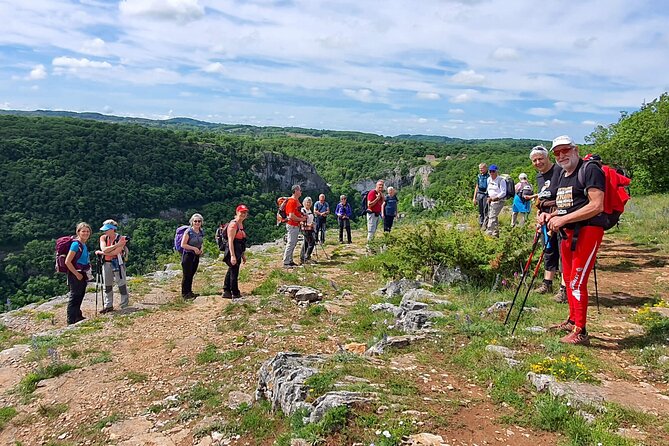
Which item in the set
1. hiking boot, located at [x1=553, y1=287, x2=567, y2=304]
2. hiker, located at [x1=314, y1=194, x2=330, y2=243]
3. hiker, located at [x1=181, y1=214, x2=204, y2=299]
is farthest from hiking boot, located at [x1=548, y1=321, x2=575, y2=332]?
hiker, located at [x1=314, y1=194, x2=330, y2=243]

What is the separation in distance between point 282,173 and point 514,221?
321ft

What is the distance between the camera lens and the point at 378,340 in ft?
19.9

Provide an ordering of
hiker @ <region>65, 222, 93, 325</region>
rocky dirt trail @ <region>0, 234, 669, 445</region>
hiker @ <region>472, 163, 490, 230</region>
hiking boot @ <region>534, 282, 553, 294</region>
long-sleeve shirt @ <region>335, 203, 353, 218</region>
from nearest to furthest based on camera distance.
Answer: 1. rocky dirt trail @ <region>0, 234, 669, 445</region>
2. hiking boot @ <region>534, 282, 553, 294</region>
3. hiker @ <region>65, 222, 93, 325</region>
4. hiker @ <region>472, 163, 490, 230</region>
5. long-sleeve shirt @ <region>335, 203, 353, 218</region>

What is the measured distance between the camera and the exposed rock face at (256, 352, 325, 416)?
14.1 feet

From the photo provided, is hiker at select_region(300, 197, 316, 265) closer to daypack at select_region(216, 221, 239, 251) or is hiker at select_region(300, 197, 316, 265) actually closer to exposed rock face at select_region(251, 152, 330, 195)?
daypack at select_region(216, 221, 239, 251)

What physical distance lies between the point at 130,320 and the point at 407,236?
544 cm

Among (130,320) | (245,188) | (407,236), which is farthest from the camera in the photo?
(245,188)

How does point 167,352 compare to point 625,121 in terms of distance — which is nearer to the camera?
point 167,352

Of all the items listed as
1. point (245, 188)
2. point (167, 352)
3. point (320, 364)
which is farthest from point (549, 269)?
point (245, 188)

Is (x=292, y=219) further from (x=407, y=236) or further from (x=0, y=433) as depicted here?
(x=0, y=433)

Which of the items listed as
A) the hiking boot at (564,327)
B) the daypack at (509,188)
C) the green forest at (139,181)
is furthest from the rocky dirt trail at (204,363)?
the green forest at (139,181)

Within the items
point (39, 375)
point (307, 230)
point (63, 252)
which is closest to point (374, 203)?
point (307, 230)

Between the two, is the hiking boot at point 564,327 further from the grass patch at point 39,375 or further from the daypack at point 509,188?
the grass patch at point 39,375

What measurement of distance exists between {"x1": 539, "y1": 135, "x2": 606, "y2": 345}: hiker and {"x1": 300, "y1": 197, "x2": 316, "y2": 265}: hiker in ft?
24.5
